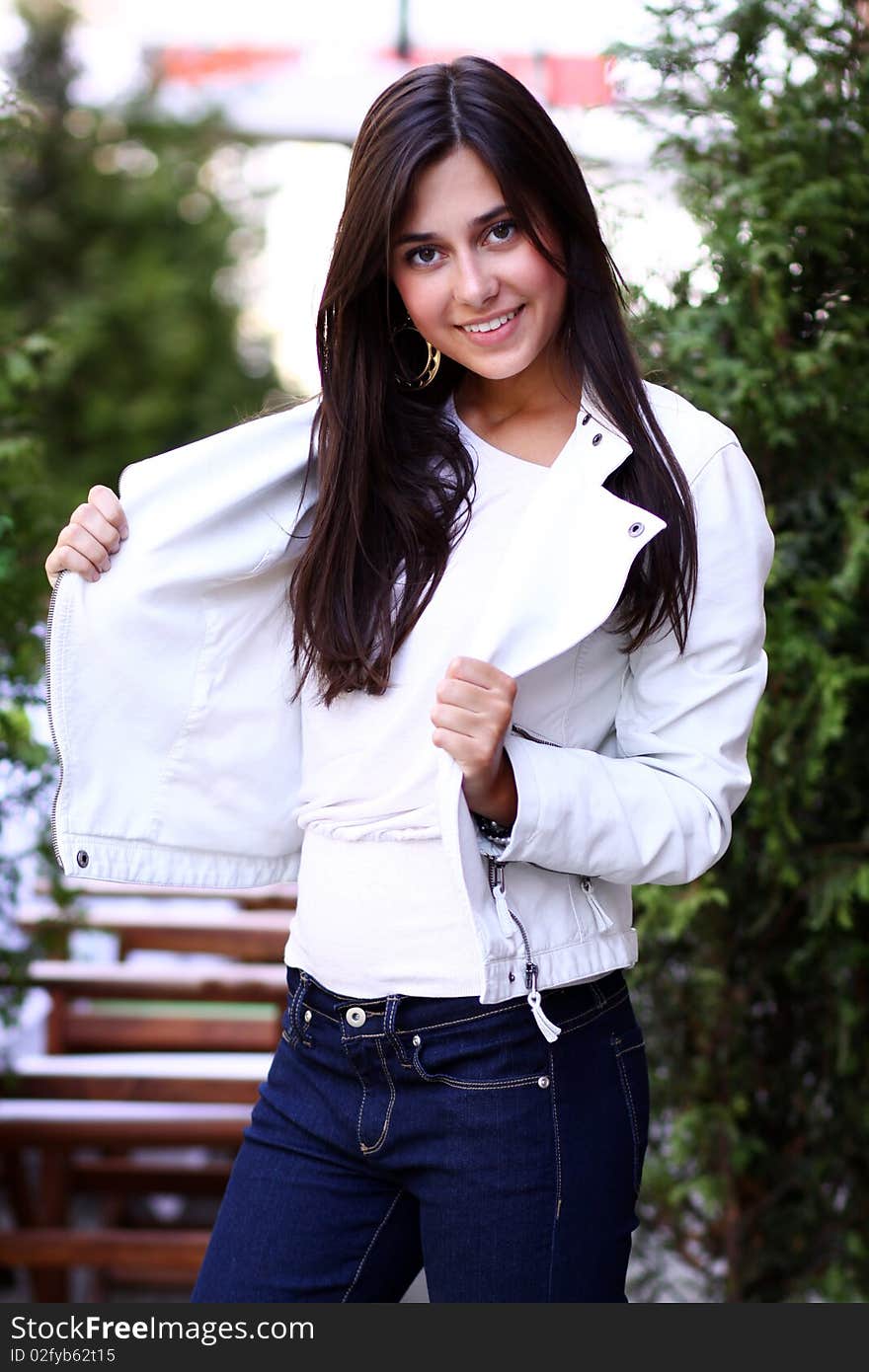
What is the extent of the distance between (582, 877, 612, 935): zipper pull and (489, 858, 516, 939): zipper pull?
0.11m

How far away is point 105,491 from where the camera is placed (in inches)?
66.5

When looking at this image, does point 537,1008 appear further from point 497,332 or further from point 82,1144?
point 82,1144

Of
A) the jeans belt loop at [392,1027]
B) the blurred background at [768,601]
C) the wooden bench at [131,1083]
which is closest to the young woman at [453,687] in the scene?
the jeans belt loop at [392,1027]

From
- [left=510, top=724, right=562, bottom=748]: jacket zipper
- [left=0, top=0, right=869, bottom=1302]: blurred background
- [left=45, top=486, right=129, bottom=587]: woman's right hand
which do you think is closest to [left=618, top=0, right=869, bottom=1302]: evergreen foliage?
[left=0, top=0, right=869, bottom=1302]: blurred background

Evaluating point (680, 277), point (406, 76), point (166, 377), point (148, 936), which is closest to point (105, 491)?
point (406, 76)

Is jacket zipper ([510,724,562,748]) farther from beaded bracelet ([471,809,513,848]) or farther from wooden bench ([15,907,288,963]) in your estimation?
wooden bench ([15,907,288,963])

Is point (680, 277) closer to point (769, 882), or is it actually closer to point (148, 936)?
point (769, 882)

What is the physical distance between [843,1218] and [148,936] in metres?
1.88

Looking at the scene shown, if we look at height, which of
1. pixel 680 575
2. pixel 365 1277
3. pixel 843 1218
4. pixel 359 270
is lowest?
pixel 843 1218

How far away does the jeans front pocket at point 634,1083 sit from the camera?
5.14ft

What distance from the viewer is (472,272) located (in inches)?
59.6

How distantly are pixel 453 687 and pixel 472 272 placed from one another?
1.47ft

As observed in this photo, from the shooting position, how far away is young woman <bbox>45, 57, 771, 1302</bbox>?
148cm

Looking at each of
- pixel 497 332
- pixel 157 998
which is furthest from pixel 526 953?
pixel 157 998
